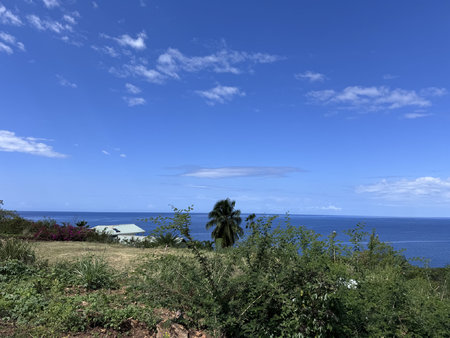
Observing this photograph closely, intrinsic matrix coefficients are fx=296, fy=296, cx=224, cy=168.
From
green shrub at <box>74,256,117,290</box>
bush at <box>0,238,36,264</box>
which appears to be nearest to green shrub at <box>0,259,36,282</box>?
bush at <box>0,238,36,264</box>

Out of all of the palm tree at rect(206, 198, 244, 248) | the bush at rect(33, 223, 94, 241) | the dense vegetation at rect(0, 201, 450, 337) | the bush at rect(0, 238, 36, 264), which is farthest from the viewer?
the palm tree at rect(206, 198, 244, 248)

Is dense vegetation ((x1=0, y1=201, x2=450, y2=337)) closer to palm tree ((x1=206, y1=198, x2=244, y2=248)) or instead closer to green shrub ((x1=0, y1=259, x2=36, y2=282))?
green shrub ((x1=0, y1=259, x2=36, y2=282))

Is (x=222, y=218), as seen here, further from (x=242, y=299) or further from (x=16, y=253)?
(x=242, y=299)

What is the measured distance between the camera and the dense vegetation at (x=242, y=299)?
375cm

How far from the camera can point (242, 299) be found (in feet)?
13.7

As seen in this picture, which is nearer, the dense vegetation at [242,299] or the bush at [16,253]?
the dense vegetation at [242,299]

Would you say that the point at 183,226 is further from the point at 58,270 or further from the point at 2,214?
the point at 2,214

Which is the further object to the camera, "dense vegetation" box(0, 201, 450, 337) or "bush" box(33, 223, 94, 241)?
"bush" box(33, 223, 94, 241)

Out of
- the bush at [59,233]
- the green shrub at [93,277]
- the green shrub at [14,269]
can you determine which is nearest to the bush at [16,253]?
the green shrub at [14,269]

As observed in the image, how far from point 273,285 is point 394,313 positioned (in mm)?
1929

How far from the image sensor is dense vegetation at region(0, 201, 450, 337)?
12.3 feet

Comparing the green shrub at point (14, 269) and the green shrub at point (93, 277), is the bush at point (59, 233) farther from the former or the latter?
the green shrub at point (93, 277)

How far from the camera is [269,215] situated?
5242 mm

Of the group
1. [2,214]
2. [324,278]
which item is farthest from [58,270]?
[2,214]
